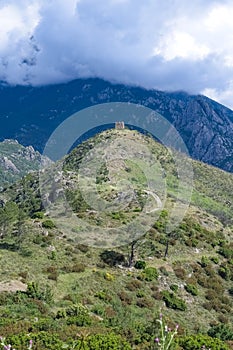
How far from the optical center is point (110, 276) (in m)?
42.4

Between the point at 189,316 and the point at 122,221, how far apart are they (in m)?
23.6

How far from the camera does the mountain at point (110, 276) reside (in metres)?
24.4

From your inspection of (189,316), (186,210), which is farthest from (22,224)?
(186,210)

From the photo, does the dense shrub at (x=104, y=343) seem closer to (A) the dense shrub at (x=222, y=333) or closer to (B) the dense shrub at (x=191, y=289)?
(A) the dense shrub at (x=222, y=333)

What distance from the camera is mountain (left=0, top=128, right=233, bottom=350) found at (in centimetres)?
2442

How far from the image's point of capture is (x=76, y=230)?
5647 centimetres

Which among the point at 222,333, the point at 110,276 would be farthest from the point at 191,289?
the point at 222,333

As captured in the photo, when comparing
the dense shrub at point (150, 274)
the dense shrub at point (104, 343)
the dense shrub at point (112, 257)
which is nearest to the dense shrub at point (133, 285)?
the dense shrub at point (150, 274)

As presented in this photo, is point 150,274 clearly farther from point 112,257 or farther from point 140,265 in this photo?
point 112,257

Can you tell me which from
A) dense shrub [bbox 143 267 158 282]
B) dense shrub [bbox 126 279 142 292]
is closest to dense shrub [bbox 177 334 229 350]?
dense shrub [bbox 126 279 142 292]

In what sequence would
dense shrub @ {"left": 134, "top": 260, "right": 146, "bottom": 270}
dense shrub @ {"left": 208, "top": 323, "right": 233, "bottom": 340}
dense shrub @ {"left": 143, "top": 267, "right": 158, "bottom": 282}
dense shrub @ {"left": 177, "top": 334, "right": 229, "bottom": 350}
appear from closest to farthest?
1. dense shrub @ {"left": 177, "top": 334, "right": 229, "bottom": 350}
2. dense shrub @ {"left": 208, "top": 323, "right": 233, "bottom": 340}
3. dense shrub @ {"left": 143, "top": 267, "right": 158, "bottom": 282}
4. dense shrub @ {"left": 134, "top": 260, "right": 146, "bottom": 270}

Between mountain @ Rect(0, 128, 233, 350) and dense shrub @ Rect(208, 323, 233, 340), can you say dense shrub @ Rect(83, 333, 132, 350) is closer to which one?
mountain @ Rect(0, 128, 233, 350)

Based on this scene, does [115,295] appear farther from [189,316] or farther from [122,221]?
[122,221]

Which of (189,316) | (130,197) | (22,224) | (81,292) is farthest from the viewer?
(130,197)
